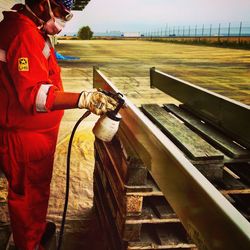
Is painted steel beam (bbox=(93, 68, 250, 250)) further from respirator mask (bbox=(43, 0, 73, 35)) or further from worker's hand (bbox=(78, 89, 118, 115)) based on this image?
respirator mask (bbox=(43, 0, 73, 35))

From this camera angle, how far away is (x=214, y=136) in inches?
113

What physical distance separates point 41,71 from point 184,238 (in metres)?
1.67

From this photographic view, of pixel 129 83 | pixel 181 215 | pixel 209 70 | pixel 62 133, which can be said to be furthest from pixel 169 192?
pixel 209 70

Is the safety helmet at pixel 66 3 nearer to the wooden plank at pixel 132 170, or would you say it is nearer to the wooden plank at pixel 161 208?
the wooden plank at pixel 132 170

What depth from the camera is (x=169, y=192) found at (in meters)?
1.50

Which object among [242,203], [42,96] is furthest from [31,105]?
[242,203]

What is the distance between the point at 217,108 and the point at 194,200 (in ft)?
6.76

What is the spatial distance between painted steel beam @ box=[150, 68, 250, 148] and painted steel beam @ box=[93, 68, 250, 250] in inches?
45.9

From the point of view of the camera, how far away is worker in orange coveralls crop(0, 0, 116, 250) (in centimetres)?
228

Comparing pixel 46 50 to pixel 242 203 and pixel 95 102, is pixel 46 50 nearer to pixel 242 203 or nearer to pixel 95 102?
pixel 95 102

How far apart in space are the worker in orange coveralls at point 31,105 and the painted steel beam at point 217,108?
1.14m

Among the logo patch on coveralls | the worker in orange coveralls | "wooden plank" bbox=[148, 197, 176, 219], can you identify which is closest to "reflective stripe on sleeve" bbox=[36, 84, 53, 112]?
the worker in orange coveralls

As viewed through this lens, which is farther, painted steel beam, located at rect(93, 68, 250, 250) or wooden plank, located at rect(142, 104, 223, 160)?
wooden plank, located at rect(142, 104, 223, 160)

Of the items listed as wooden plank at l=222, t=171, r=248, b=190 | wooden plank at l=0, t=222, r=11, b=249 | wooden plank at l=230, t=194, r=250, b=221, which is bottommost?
wooden plank at l=0, t=222, r=11, b=249
